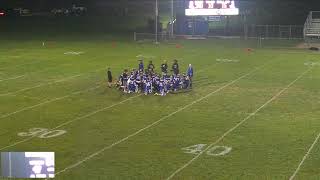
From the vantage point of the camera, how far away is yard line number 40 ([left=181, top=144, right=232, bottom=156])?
1469cm

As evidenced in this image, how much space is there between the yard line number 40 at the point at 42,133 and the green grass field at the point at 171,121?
28 mm

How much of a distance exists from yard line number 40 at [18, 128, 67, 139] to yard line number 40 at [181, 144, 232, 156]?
383 cm

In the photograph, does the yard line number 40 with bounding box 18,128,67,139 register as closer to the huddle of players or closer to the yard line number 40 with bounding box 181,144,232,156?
the yard line number 40 with bounding box 181,144,232,156

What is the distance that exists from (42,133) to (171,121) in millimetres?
4029

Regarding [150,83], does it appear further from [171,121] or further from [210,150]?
[210,150]

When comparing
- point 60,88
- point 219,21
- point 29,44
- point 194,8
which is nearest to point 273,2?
point 219,21

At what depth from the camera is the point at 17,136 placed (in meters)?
A: 16.3

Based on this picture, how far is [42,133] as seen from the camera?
1669 centimetres

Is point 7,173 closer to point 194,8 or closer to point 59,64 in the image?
point 59,64

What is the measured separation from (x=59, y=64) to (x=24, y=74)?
419cm
